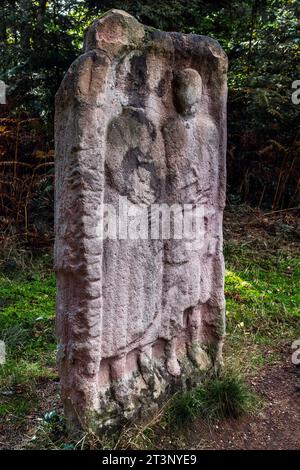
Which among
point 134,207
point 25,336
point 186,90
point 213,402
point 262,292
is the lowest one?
point 213,402

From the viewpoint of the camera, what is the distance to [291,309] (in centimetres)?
458

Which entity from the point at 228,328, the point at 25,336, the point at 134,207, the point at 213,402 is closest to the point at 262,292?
the point at 228,328

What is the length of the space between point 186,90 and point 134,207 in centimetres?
76

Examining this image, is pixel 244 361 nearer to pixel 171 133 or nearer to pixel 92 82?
pixel 171 133

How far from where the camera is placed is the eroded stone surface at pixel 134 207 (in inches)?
94.4

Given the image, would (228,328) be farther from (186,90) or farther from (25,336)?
(186,90)

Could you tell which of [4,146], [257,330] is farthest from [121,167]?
[4,146]

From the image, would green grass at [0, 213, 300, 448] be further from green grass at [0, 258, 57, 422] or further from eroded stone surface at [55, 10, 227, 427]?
eroded stone surface at [55, 10, 227, 427]

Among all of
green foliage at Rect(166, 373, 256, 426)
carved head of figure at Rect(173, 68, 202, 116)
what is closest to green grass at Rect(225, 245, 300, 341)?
green foliage at Rect(166, 373, 256, 426)

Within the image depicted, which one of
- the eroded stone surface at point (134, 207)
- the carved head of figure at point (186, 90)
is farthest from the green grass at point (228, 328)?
the carved head of figure at point (186, 90)

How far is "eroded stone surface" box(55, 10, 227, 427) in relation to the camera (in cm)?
240

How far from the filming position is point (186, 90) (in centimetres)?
285

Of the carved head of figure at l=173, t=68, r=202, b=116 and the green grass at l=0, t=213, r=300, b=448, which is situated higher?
the carved head of figure at l=173, t=68, r=202, b=116

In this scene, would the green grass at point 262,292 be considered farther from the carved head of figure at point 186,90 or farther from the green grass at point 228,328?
the carved head of figure at point 186,90
